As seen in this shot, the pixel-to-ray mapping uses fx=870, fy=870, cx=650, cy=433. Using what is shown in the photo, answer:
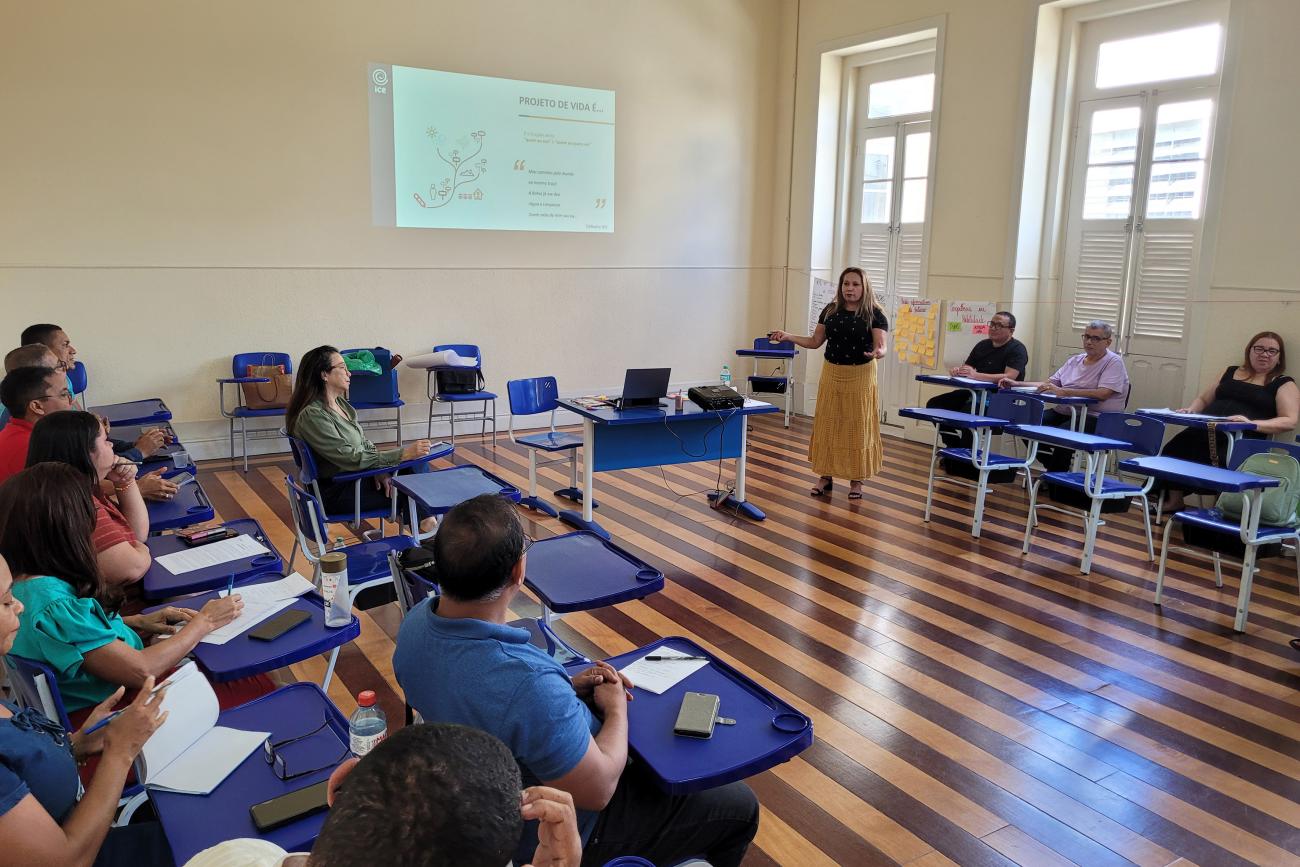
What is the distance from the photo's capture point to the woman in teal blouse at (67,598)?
1981 mm

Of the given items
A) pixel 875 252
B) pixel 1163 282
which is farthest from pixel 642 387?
pixel 875 252

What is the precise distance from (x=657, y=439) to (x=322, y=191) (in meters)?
3.60

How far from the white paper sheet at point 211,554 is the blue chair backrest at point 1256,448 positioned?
4.56 m

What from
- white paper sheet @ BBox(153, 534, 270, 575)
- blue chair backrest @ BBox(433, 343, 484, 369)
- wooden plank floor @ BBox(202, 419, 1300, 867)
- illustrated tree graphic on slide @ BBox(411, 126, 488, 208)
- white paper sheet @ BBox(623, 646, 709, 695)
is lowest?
wooden plank floor @ BBox(202, 419, 1300, 867)

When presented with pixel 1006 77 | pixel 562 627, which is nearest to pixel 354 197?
pixel 562 627

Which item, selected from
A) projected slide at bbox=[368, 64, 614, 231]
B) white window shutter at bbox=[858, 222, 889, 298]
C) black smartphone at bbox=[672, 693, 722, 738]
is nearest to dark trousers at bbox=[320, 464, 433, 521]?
black smartphone at bbox=[672, 693, 722, 738]

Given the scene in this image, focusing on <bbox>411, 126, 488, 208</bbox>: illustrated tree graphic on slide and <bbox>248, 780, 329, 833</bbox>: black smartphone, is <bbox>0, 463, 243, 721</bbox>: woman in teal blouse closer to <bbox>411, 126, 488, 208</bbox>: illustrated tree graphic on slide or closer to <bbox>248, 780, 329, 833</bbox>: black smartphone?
<bbox>248, 780, 329, 833</bbox>: black smartphone

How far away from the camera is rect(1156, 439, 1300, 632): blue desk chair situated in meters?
3.98

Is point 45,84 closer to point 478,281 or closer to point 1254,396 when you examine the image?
point 478,281

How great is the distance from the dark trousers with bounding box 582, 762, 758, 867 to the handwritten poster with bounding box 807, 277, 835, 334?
7.38 meters

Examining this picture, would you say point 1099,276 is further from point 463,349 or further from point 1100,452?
point 463,349

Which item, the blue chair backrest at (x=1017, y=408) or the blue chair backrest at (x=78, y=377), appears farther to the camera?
the blue chair backrest at (x=78, y=377)

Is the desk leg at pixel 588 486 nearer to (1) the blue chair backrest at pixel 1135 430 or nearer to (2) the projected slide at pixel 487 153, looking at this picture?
(1) the blue chair backrest at pixel 1135 430

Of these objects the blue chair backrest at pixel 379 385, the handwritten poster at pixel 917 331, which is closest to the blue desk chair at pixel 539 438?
the blue chair backrest at pixel 379 385
